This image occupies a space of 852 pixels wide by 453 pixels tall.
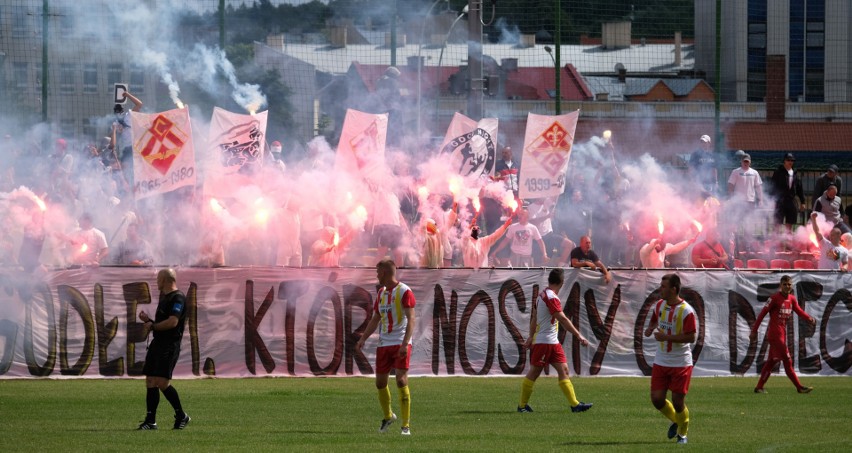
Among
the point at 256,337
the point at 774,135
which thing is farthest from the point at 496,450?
the point at 774,135

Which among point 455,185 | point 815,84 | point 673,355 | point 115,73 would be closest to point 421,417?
point 673,355

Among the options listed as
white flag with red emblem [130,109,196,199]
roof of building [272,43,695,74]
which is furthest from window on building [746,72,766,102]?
white flag with red emblem [130,109,196,199]

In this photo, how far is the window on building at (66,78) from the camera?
23.3 m

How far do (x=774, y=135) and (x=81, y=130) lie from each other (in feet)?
87.0

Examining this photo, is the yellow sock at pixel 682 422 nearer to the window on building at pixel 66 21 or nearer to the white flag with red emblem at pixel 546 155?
the white flag with red emblem at pixel 546 155

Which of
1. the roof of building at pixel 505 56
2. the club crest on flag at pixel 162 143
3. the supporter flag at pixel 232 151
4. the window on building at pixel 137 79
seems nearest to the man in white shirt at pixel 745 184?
the roof of building at pixel 505 56

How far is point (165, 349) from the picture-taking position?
495 inches

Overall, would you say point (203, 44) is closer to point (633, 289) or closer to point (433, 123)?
point (433, 123)

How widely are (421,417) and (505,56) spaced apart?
1952 centimetres

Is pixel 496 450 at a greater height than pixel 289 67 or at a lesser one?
lesser

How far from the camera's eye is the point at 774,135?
42.6 meters

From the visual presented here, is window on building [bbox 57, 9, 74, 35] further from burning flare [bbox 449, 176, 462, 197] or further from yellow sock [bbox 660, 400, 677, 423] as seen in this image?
yellow sock [bbox 660, 400, 677, 423]

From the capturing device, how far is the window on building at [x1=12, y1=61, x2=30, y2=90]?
76.0 ft

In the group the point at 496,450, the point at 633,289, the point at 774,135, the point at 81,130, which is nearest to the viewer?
the point at 496,450
